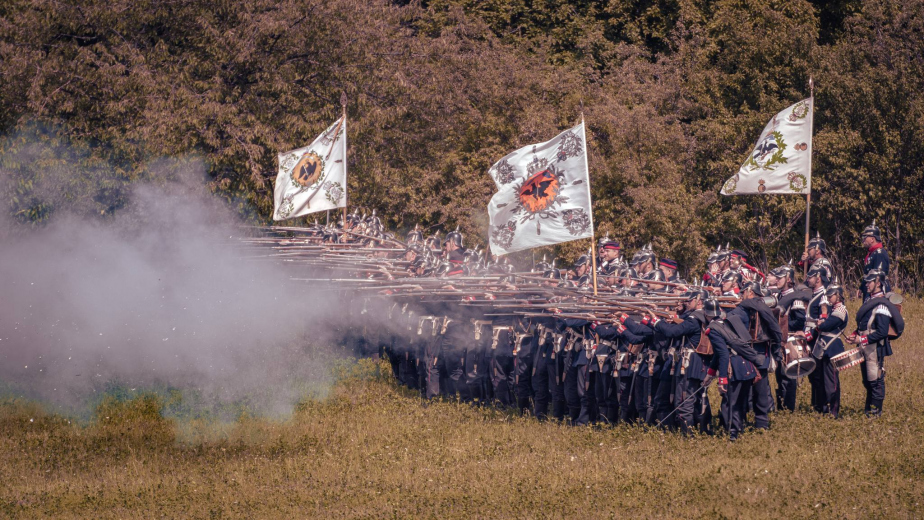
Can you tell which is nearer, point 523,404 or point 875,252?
point 523,404

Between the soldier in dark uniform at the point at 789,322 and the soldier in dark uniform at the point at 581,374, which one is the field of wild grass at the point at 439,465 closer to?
the soldier in dark uniform at the point at 789,322

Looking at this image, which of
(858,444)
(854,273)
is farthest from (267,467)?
(854,273)

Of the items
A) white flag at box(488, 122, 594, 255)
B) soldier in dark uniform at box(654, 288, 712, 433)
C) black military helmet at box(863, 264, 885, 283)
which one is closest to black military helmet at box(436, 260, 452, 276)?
white flag at box(488, 122, 594, 255)

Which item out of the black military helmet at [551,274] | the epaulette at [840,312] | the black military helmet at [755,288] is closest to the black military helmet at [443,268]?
the black military helmet at [551,274]

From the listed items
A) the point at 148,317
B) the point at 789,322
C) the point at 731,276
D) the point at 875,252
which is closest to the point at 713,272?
the point at 731,276

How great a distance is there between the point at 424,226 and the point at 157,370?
47.9 feet

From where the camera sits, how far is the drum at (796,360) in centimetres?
1477

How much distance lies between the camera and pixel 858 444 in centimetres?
1312

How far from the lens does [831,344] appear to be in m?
14.8

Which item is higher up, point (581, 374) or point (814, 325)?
point (814, 325)

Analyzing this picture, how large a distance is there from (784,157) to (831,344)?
4.59m

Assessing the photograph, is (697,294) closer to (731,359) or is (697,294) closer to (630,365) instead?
(731,359)

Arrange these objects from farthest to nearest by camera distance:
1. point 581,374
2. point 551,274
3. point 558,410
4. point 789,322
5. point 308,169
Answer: point 308,169, point 551,274, point 558,410, point 789,322, point 581,374

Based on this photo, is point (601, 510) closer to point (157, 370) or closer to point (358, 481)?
point (358, 481)
